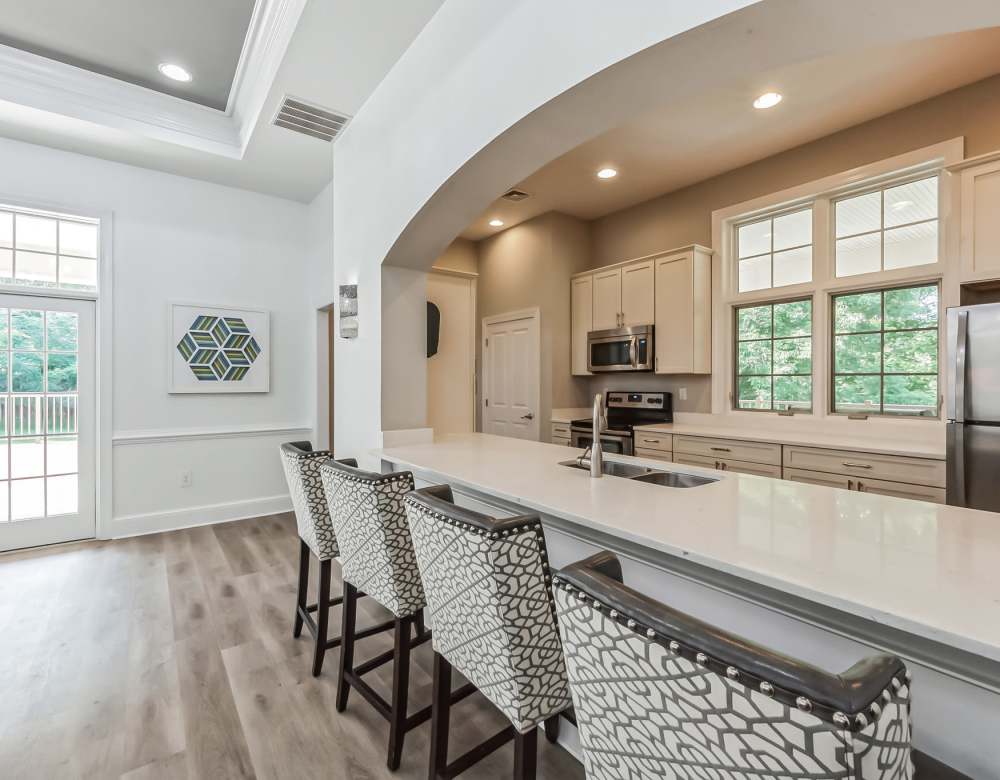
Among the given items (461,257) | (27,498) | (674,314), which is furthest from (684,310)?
(27,498)

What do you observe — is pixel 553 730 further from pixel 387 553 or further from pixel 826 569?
pixel 826 569

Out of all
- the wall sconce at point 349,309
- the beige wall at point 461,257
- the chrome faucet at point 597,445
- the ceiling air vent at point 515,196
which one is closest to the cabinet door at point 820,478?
the chrome faucet at point 597,445

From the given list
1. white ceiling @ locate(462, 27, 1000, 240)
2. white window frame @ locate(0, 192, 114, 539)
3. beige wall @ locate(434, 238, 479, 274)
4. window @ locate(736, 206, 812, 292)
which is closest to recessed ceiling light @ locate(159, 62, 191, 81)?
white window frame @ locate(0, 192, 114, 539)

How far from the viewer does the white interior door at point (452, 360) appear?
4039 millimetres

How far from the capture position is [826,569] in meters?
0.99

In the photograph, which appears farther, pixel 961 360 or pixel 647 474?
pixel 961 360

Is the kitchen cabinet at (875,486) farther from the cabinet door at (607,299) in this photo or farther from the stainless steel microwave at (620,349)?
the cabinet door at (607,299)

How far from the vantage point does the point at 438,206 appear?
258 centimetres

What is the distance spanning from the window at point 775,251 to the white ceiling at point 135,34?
151 inches

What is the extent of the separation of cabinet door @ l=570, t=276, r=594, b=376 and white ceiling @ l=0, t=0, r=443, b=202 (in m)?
2.62

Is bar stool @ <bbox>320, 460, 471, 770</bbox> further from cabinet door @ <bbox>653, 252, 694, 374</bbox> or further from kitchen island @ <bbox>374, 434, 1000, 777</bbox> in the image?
cabinet door @ <bbox>653, 252, 694, 374</bbox>

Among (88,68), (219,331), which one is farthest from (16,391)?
(88,68)

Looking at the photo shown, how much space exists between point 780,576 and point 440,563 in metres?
0.77

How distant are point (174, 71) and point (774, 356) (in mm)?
4800
